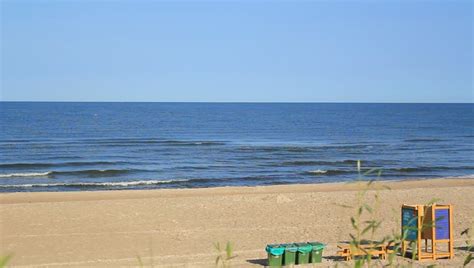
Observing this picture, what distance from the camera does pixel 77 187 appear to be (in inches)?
1060

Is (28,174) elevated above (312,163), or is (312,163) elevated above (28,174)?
(312,163)

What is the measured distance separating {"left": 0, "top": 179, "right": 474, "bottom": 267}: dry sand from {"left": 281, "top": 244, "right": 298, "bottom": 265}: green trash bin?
23.5 inches

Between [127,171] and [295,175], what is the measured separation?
800 cm

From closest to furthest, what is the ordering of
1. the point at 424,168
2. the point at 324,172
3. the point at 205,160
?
1. the point at 324,172
2. the point at 424,168
3. the point at 205,160

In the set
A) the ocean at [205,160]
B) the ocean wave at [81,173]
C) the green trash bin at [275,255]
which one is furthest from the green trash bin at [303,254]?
the ocean wave at [81,173]

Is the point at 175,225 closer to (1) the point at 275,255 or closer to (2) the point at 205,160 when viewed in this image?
(1) the point at 275,255

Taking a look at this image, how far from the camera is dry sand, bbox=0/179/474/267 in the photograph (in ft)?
41.3

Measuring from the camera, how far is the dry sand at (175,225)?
1260 cm

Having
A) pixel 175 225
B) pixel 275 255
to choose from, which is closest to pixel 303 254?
pixel 275 255

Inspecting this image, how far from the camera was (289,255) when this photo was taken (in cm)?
1116

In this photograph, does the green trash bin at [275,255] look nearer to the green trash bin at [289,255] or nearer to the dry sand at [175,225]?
the green trash bin at [289,255]

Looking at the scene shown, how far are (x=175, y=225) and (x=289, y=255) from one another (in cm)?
535

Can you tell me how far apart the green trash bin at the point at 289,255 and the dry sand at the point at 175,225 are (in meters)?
0.60

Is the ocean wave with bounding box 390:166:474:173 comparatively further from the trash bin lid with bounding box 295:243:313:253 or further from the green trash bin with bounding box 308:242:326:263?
the trash bin lid with bounding box 295:243:313:253
